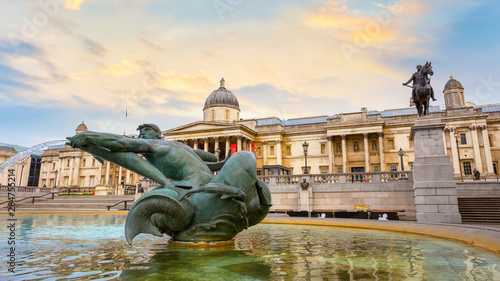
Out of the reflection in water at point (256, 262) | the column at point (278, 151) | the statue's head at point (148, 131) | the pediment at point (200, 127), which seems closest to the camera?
the reflection in water at point (256, 262)

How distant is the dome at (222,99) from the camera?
61750mm

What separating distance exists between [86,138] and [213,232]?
2652 mm

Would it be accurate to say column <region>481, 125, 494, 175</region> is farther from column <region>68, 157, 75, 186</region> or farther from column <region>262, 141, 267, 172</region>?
column <region>68, 157, 75, 186</region>

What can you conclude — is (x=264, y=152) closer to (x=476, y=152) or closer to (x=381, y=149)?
(x=381, y=149)

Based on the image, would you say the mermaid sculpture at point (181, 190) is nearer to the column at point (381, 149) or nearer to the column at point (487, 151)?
the column at point (381, 149)

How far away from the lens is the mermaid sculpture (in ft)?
15.8

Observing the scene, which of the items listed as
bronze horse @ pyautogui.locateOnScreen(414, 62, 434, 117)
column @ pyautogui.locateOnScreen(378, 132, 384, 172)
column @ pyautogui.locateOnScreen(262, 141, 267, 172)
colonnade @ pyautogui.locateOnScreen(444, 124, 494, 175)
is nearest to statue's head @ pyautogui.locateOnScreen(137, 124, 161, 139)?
bronze horse @ pyautogui.locateOnScreen(414, 62, 434, 117)

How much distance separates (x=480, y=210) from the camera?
16016 mm

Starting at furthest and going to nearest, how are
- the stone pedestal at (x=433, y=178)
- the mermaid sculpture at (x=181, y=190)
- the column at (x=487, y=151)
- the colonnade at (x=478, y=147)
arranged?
1. the colonnade at (x=478, y=147)
2. the column at (x=487, y=151)
3. the stone pedestal at (x=433, y=178)
4. the mermaid sculpture at (x=181, y=190)

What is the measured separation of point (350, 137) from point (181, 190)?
171ft

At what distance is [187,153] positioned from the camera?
217 inches

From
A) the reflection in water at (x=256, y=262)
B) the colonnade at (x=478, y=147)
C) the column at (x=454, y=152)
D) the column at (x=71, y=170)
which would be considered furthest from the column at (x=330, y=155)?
the column at (x=71, y=170)

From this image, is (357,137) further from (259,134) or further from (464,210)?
(464,210)

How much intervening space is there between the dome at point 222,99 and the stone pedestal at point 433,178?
49850 mm
